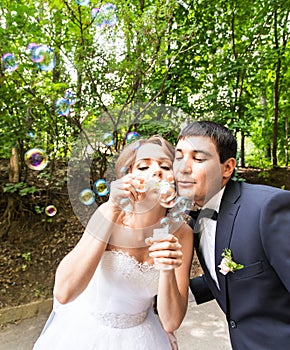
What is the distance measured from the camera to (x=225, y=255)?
1359 millimetres

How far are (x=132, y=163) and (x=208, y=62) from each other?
14.8ft

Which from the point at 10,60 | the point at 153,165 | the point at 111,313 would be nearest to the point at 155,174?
the point at 153,165

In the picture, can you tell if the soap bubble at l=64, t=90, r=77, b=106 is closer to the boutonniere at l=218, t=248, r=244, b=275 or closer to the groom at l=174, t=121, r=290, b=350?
the groom at l=174, t=121, r=290, b=350

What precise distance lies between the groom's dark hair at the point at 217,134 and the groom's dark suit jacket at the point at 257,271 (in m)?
0.24

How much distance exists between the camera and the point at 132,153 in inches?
56.1

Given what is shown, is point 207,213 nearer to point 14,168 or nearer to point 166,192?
point 166,192

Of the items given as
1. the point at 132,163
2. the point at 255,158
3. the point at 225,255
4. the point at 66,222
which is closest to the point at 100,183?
the point at 132,163

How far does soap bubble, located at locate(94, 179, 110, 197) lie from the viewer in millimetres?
1495

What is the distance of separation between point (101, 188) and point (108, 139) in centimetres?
26

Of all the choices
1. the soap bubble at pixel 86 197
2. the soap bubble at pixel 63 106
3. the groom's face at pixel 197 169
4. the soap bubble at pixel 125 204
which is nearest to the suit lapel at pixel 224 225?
the groom's face at pixel 197 169

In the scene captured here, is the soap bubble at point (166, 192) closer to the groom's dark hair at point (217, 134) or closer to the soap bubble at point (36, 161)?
the groom's dark hair at point (217, 134)

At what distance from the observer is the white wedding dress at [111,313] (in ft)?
5.08

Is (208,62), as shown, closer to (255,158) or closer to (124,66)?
(124,66)

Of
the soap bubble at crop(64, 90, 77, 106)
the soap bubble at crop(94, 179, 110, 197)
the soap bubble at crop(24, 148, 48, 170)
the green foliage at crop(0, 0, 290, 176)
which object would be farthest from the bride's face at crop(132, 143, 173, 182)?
the soap bubble at crop(64, 90, 77, 106)
